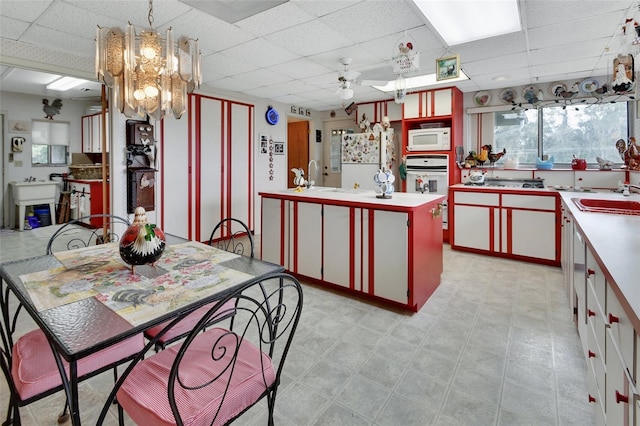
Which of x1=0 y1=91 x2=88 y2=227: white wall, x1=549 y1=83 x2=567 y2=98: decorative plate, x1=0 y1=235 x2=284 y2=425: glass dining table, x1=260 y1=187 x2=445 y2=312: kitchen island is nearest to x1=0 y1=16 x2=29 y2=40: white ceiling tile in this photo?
x1=0 y1=235 x2=284 y2=425: glass dining table

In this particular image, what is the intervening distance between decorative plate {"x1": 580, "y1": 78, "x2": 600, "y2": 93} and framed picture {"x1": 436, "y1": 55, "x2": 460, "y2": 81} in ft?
9.62

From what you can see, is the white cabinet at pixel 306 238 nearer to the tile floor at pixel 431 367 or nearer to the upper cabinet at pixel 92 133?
the tile floor at pixel 431 367

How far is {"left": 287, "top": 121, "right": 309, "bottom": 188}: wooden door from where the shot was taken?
7602 millimetres

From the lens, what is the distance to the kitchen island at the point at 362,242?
2896 millimetres

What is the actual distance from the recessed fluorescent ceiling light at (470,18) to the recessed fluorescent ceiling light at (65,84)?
5395 millimetres

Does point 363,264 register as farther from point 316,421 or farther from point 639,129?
point 639,129

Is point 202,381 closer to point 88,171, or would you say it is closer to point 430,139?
point 430,139

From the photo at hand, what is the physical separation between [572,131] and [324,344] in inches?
193

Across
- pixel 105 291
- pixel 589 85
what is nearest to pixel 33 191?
pixel 105 291

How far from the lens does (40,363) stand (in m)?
1.35

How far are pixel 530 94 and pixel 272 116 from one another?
419 cm

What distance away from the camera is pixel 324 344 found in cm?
244

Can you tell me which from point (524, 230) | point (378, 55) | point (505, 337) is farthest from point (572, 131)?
point (505, 337)

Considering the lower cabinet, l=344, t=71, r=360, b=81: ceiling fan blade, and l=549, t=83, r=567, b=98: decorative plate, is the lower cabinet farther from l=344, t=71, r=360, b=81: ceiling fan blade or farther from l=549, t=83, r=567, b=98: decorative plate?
l=344, t=71, r=360, b=81: ceiling fan blade
